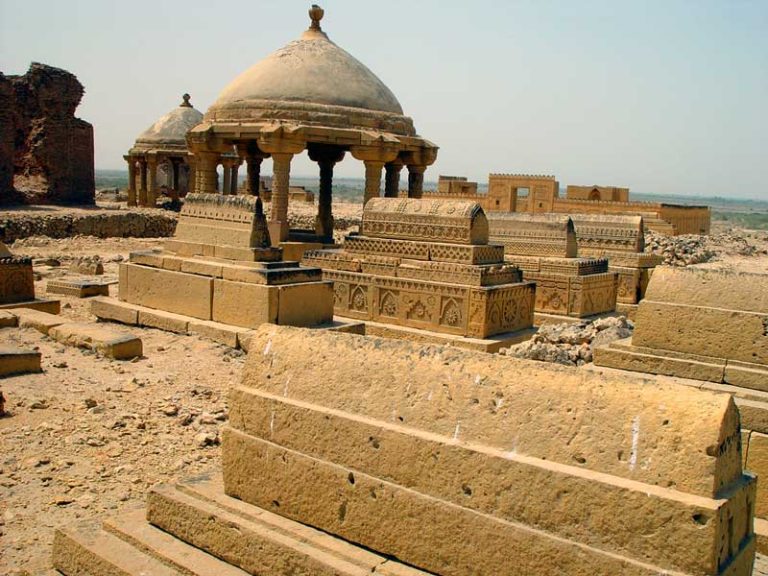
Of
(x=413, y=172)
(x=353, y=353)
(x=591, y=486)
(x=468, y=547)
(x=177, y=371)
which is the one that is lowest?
(x=177, y=371)

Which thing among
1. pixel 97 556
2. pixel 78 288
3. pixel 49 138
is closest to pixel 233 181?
pixel 49 138

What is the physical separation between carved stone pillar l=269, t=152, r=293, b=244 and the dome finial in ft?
11.5

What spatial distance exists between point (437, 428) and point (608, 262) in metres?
9.20

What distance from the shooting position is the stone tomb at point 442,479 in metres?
2.23

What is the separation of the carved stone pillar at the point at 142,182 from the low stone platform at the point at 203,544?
77.6ft

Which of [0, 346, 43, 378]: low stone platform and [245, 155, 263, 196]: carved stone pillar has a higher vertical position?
[245, 155, 263, 196]: carved stone pillar

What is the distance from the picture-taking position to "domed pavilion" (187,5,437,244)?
13.0m

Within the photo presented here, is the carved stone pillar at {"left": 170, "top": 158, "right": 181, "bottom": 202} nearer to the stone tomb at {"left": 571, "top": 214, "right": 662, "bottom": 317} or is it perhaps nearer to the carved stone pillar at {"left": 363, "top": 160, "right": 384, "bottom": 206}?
the carved stone pillar at {"left": 363, "top": 160, "right": 384, "bottom": 206}

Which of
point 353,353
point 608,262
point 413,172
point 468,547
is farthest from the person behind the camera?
point 413,172

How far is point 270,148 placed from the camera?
12695 mm

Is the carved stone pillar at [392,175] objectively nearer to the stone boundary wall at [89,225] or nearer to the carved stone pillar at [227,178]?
the stone boundary wall at [89,225]

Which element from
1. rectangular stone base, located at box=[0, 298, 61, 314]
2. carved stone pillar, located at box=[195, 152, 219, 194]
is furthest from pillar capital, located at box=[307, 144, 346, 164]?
rectangular stone base, located at box=[0, 298, 61, 314]

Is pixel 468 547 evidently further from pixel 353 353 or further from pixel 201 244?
pixel 201 244

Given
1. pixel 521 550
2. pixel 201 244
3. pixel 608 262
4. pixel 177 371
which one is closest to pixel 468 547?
pixel 521 550
